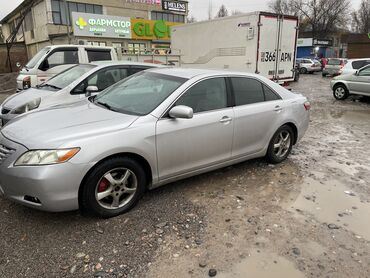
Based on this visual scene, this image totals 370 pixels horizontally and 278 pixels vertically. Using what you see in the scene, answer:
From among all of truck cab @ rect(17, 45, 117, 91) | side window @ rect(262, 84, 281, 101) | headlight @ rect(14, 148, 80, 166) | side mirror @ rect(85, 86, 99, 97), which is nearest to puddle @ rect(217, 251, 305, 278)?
headlight @ rect(14, 148, 80, 166)

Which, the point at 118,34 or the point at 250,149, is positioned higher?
the point at 118,34

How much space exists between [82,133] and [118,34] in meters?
33.1

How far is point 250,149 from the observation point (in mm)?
4711

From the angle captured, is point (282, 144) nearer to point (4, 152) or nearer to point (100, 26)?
point (4, 152)

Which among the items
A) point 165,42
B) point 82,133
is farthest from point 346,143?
point 165,42

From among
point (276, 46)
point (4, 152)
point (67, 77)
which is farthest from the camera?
point (276, 46)

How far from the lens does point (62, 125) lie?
3422 millimetres

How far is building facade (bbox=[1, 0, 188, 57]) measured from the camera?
31.8 meters

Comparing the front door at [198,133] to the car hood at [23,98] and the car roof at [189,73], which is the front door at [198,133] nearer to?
the car roof at [189,73]

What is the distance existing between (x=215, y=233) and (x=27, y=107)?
4.27 metres

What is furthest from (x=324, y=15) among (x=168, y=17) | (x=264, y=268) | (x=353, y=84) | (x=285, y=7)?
(x=264, y=268)

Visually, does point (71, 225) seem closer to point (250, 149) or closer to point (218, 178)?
point (218, 178)

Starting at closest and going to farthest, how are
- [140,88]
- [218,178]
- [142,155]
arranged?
[142,155], [140,88], [218,178]

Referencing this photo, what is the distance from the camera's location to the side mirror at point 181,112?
3.59m
